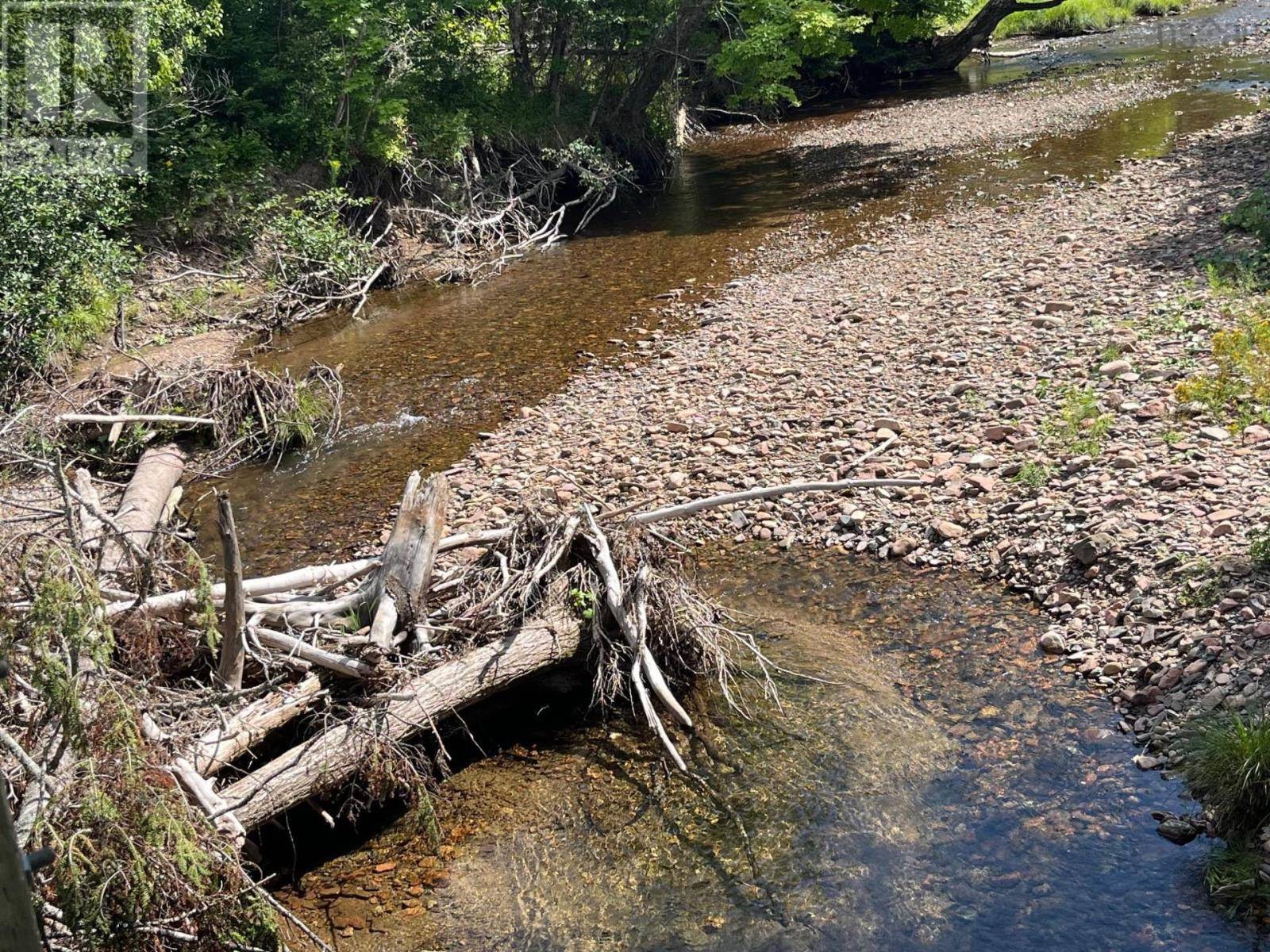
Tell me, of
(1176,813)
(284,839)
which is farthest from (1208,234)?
(284,839)

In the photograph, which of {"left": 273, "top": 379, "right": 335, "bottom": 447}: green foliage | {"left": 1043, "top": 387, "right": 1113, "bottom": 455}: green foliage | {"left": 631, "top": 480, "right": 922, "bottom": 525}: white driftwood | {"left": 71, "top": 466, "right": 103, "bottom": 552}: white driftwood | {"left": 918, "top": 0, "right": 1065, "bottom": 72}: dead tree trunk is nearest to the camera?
{"left": 71, "top": 466, "right": 103, "bottom": 552}: white driftwood

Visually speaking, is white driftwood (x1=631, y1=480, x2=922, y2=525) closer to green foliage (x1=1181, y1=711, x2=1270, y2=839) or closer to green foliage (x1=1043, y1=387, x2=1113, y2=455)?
green foliage (x1=1043, y1=387, x2=1113, y2=455)

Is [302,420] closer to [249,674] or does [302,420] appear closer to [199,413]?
[199,413]

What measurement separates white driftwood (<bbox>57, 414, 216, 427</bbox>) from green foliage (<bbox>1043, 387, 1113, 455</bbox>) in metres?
8.43

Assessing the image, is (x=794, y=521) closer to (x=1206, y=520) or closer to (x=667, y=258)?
(x=1206, y=520)

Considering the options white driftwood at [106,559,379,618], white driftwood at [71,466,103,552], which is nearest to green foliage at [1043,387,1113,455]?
white driftwood at [106,559,379,618]

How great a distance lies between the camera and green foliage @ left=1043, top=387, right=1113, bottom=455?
9.08m

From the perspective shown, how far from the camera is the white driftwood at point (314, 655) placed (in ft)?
20.7

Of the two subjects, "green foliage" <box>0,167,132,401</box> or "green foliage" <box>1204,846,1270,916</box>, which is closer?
"green foliage" <box>1204,846,1270,916</box>

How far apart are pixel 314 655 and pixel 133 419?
6354 millimetres

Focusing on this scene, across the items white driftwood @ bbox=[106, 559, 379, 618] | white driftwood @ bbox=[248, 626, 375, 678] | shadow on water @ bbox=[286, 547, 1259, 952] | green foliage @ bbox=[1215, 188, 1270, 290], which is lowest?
shadow on water @ bbox=[286, 547, 1259, 952]

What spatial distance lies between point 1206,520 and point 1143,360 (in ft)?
9.81

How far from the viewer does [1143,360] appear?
10289 mm

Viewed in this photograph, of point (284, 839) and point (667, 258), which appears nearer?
point (284, 839)
